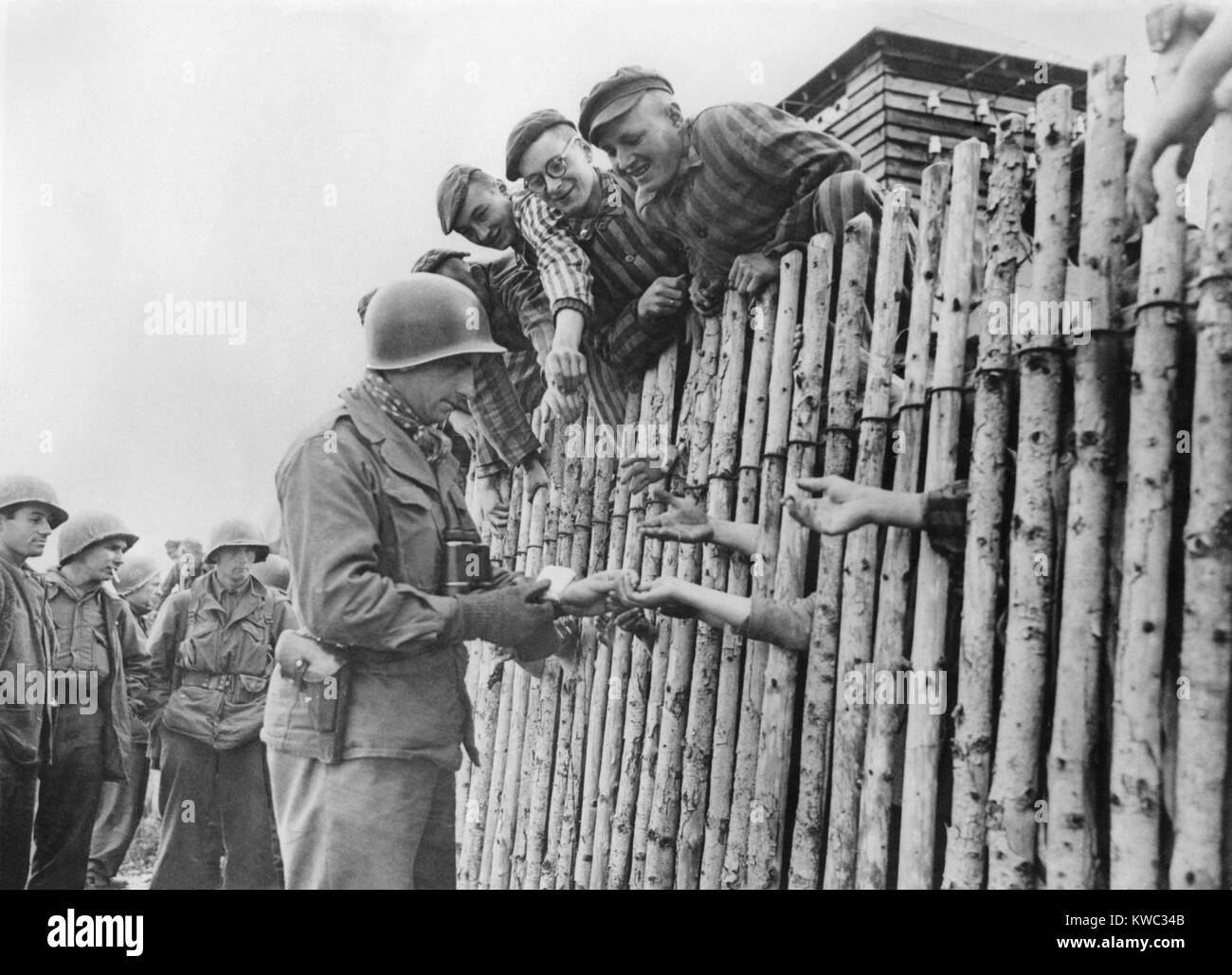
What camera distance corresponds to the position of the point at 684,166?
Result: 3461 mm

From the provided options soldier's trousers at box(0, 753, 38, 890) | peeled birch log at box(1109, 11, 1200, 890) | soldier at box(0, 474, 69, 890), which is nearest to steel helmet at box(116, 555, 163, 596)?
soldier at box(0, 474, 69, 890)

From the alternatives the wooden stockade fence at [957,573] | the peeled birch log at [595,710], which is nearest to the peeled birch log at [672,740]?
the wooden stockade fence at [957,573]

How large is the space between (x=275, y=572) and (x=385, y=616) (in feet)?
1.52

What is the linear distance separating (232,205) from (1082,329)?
2593 millimetres

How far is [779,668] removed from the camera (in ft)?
10.3

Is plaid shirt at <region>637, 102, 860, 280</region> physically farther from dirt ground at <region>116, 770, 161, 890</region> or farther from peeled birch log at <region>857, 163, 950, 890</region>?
dirt ground at <region>116, 770, 161, 890</region>

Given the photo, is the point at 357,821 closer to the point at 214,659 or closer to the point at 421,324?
the point at 214,659

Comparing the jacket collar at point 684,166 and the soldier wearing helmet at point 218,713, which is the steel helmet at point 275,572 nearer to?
the soldier wearing helmet at point 218,713

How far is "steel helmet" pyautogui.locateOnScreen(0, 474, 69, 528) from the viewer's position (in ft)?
12.3

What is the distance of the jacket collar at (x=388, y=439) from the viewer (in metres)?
3.35

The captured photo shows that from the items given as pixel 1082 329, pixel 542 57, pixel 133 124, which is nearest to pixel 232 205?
pixel 133 124

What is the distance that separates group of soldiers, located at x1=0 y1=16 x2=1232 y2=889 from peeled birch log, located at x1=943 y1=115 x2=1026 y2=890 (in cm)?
20
